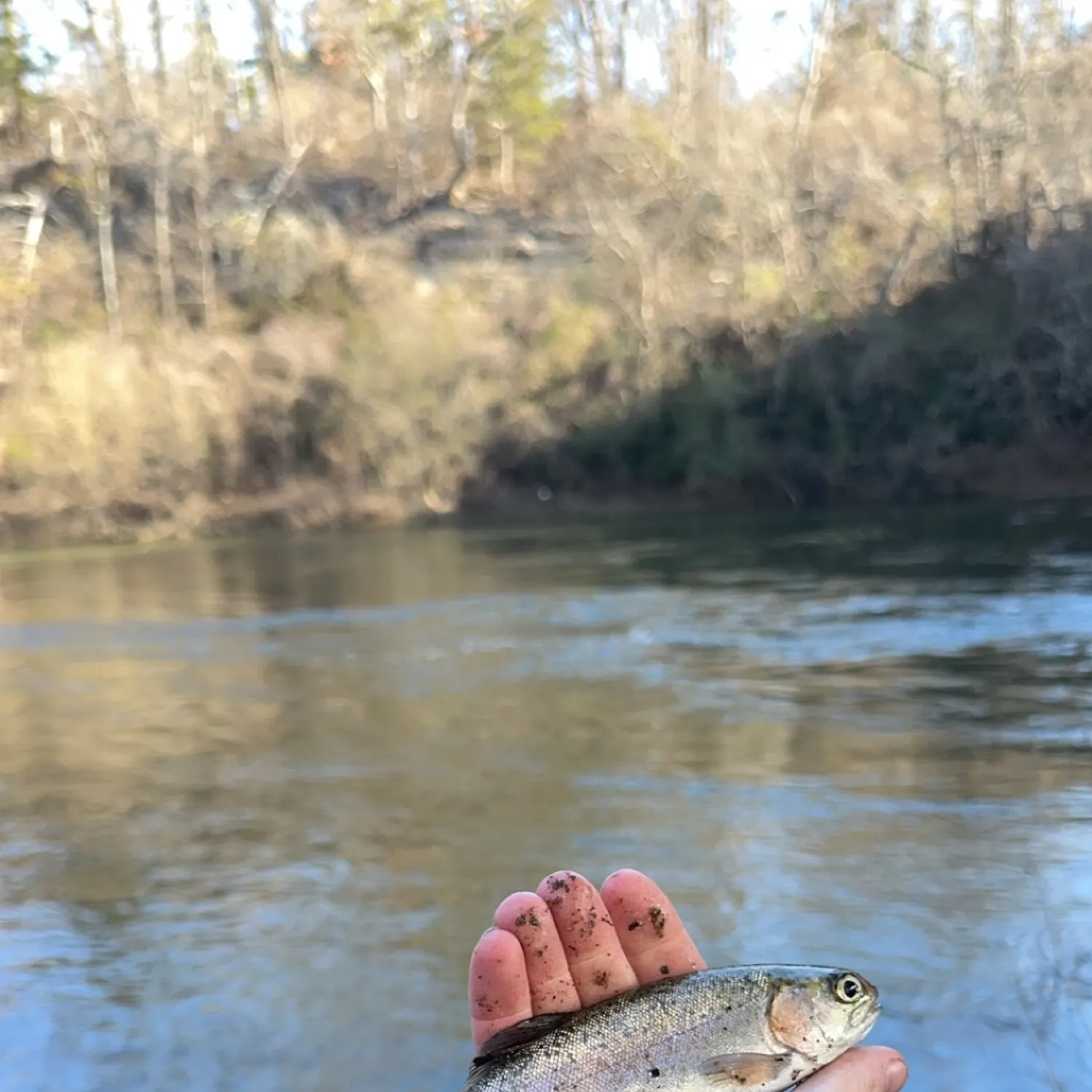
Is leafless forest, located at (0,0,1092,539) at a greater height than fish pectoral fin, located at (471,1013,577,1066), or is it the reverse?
leafless forest, located at (0,0,1092,539)

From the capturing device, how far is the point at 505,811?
31.1 feet

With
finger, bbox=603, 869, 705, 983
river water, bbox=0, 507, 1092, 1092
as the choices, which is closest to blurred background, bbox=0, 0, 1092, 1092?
river water, bbox=0, 507, 1092, 1092

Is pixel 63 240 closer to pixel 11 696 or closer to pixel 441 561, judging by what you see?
pixel 441 561

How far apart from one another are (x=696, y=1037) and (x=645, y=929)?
2.07 ft

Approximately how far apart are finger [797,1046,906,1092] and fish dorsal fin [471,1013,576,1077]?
612mm

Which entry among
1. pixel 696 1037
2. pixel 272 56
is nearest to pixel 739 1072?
pixel 696 1037

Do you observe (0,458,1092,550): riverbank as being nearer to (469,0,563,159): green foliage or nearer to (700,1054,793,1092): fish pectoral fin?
(469,0,563,159): green foliage

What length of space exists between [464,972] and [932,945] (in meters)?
2.60

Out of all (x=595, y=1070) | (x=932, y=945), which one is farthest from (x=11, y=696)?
(x=595, y=1070)

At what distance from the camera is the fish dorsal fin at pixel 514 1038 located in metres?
2.87

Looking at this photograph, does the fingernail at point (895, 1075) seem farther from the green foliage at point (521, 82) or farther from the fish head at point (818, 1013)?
the green foliage at point (521, 82)

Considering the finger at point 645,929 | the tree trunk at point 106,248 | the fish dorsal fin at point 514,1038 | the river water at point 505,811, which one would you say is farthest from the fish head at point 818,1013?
the tree trunk at point 106,248

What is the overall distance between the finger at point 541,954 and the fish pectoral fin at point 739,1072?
0.52 m

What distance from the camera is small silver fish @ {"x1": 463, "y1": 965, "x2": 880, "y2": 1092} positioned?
279cm
